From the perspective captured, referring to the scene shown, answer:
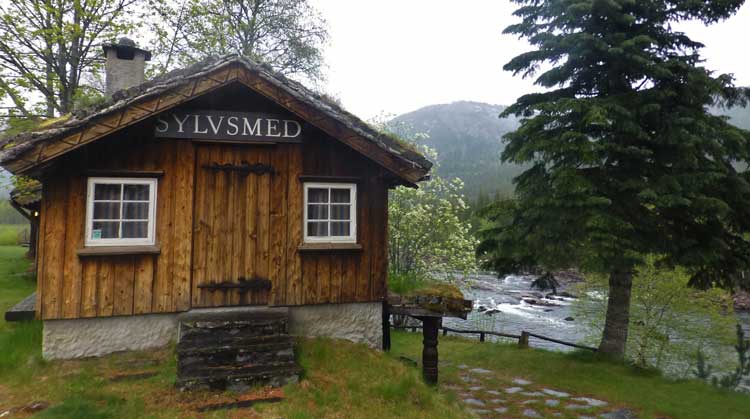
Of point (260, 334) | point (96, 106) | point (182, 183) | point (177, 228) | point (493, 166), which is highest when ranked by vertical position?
point (493, 166)

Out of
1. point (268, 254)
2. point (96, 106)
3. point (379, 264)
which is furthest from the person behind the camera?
point (379, 264)

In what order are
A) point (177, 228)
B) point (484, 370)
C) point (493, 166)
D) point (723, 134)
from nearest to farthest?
point (177, 228)
point (723, 134)
point (484, 370)
point (493, 166)

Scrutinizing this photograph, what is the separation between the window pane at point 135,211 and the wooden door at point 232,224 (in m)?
0.76

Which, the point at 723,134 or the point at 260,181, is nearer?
the point at 260,181

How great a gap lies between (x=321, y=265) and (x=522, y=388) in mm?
5556

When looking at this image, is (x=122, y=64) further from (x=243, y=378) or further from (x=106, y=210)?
(x=243, y=378)

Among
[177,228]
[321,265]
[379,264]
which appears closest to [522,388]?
[379,264]

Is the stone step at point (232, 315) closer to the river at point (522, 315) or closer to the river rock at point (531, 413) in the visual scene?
the river rock at point (531, 413)

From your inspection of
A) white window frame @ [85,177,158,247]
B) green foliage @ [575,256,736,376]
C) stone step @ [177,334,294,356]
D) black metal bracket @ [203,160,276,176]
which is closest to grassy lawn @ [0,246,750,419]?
stone step @ [177,334,294,356]

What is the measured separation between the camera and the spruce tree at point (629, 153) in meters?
8.92

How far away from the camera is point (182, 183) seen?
6.83 m

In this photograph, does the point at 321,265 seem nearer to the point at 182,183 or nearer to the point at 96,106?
the point at 182,183

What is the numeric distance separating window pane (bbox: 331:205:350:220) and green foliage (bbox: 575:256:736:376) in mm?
9966

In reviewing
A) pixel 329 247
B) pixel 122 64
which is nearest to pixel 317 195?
pixel 329 247
